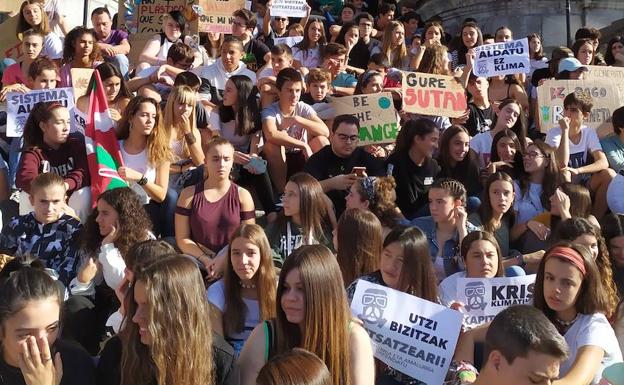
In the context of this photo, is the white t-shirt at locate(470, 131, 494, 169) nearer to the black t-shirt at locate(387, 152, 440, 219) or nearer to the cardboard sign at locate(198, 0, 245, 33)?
the black t-shirt at locate(387, 152, 440, 219)

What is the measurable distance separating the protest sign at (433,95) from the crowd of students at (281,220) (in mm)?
231

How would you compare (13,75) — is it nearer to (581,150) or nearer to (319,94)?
(319,94)

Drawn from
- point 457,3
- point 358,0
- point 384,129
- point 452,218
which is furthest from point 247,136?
point 457,3

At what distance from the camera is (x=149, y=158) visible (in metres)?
8.11

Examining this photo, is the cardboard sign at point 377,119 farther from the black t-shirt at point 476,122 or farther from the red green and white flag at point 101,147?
the red green and white flag at point 101,147

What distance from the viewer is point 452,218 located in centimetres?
718

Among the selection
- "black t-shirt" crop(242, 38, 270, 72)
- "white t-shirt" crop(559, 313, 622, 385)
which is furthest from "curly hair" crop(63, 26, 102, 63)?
"white t-shirt" crop(559, 313, 622, 385)

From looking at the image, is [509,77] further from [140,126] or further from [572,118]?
[140,126]

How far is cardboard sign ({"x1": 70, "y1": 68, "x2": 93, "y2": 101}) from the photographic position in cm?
973

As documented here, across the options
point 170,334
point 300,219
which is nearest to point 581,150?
point 300,219

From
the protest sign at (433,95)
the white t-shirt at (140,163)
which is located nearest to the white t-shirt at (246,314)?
the white t-shirt at (140,163)

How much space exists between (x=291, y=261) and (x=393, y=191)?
326 centimetres

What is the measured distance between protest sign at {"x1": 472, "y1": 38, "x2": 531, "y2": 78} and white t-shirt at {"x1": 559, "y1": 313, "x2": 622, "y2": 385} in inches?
242

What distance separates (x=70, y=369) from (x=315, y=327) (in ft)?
3.40
